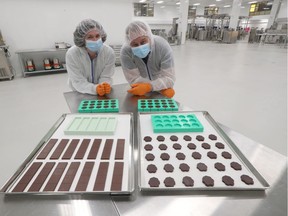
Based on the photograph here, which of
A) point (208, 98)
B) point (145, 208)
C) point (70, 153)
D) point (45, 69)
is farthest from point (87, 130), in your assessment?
point (45, 69)

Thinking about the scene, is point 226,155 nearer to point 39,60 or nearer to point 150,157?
point 150,157

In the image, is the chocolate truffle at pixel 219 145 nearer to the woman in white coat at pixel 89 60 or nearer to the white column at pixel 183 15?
the woman in white coat at pixel 89 60

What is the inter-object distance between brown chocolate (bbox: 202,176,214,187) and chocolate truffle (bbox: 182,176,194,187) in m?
0.04

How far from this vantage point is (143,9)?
12.7m

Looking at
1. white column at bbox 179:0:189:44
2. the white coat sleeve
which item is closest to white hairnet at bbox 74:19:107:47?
the white coat sleeve

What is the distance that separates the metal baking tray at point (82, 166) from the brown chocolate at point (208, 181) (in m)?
0.21

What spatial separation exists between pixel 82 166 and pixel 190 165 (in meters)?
0.35

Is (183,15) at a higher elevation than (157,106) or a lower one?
higher

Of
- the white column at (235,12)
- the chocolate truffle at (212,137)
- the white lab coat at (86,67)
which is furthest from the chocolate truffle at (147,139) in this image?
the white column at (235,12)

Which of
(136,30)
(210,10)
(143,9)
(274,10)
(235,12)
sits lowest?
(136,30)

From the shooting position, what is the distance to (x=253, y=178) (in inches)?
20.6

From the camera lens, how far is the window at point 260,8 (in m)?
12.4

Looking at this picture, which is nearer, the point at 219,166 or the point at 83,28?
the point at 219,166

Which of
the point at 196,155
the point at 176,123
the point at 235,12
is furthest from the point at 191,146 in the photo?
the point at 235,12
